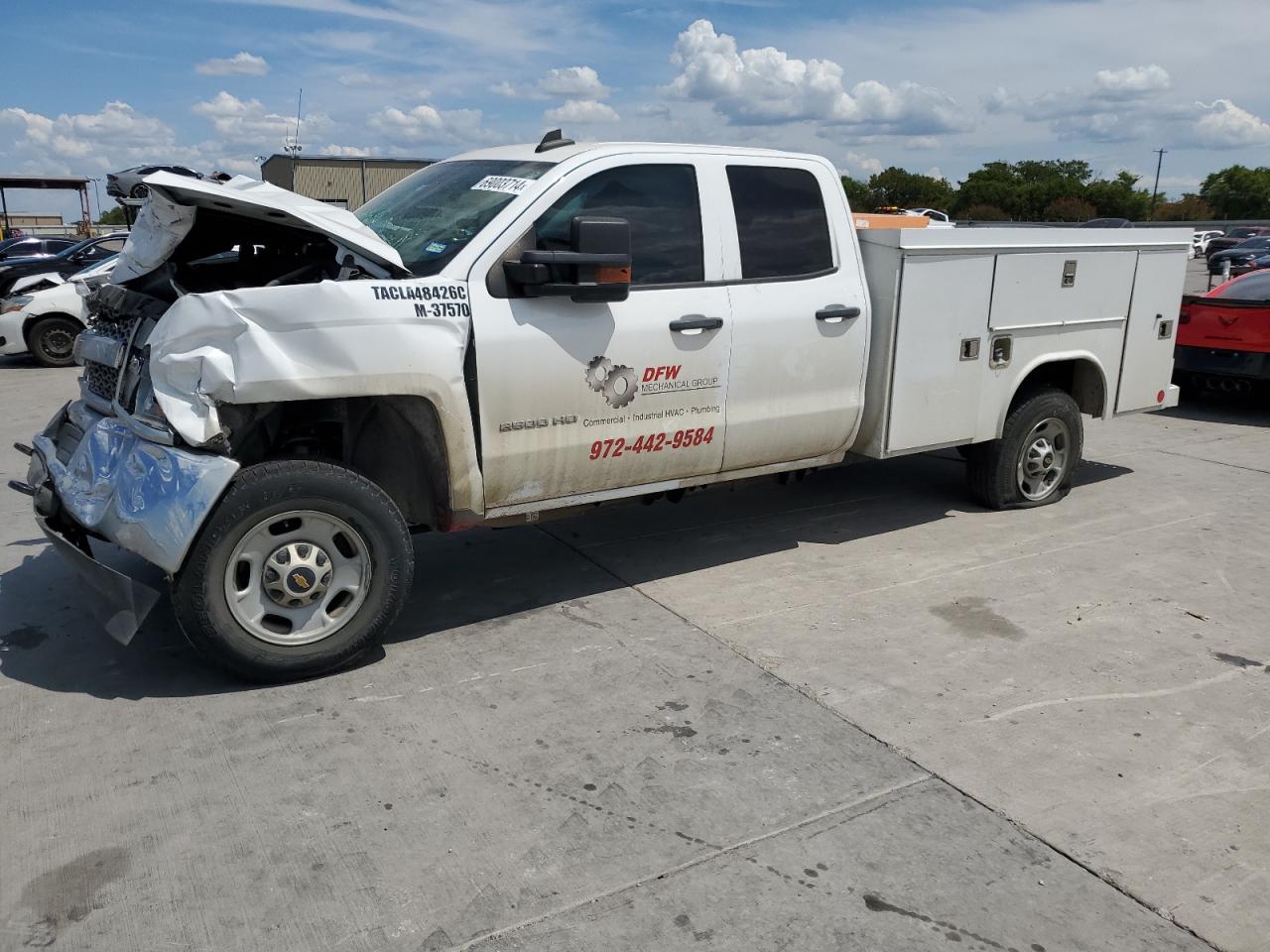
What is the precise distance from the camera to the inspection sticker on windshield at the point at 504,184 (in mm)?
4688

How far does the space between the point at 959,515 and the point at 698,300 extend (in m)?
2.74

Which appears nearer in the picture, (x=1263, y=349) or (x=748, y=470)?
(x=748, y=470)

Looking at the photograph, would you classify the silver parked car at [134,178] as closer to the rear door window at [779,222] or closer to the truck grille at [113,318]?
the truck grille at [113,318]

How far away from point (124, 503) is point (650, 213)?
2593mm

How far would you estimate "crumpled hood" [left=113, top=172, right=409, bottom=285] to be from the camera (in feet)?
13.1

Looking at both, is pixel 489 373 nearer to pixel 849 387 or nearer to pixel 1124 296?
pixel 849 387

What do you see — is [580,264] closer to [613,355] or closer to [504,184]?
[613,355]

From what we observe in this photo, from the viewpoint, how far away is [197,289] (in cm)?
483

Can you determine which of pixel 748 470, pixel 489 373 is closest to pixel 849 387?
pixel 748 470

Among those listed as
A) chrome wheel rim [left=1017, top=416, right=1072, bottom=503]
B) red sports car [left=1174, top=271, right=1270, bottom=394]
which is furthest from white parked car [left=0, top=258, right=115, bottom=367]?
red sports car [left=1174, top=271, right=1270, bottom=394]

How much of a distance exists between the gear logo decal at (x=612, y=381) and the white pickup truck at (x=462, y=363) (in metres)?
0.01

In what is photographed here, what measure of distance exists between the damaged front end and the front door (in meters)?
0.62

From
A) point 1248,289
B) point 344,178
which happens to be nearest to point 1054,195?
point 344,178

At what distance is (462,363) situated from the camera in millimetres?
4344
